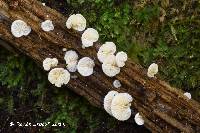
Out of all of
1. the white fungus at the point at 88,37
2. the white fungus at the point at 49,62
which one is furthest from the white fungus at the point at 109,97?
the white fungus at the point at 49,62

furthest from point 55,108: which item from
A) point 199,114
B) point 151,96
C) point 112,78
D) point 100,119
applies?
point 199,114

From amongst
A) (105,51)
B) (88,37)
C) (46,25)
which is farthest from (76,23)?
(105,51)

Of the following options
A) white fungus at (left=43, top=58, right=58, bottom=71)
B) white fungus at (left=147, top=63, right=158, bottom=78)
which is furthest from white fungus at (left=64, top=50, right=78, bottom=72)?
white fungus at (left=147, top=63, right=158, bottom=78)

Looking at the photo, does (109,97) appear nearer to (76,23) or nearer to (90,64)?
Result: (90,64)

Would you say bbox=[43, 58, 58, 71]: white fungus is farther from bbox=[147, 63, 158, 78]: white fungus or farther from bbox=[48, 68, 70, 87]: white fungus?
bbox=[147, 63, 158, 78]: white fungus

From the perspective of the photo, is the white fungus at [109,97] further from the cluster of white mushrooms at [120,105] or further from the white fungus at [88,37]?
the white fungus at [88,37]

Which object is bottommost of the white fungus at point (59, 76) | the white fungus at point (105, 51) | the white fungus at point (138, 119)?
the white fungus at point (138, 119)

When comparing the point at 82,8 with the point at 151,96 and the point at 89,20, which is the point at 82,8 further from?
the point at 151,96
